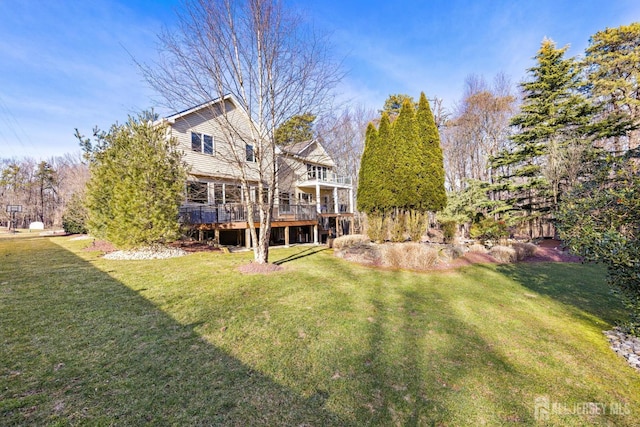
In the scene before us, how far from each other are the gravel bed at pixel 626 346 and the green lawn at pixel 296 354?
0.53 ft

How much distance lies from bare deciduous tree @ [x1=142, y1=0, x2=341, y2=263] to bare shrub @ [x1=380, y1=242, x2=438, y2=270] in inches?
167

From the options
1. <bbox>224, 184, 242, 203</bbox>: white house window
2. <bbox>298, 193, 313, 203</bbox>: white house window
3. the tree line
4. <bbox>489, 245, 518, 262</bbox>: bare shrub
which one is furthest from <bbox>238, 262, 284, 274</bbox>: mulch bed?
the tree line

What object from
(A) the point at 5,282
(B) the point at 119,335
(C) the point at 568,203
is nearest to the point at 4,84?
(A) the point at 5,282

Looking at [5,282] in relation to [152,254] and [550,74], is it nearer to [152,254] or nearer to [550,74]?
[152,254]

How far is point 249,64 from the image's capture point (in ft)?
25.5

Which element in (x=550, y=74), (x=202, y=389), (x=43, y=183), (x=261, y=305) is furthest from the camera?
(x=43, y=183)

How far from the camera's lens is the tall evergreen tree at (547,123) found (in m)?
15.8

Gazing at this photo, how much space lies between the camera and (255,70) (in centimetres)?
780

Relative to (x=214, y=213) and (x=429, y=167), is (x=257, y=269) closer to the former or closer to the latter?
(x=214, y=213)

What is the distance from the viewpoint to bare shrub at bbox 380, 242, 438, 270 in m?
9.02

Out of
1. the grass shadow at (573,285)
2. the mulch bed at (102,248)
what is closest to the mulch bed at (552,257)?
the grass shadow at (573,285)

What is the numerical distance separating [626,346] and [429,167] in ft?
28.2

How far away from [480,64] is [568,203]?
23.0 metres

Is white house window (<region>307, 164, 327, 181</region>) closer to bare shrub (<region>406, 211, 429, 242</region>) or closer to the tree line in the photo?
bare shrub (<region>406, 211, 429, 242</region>)
